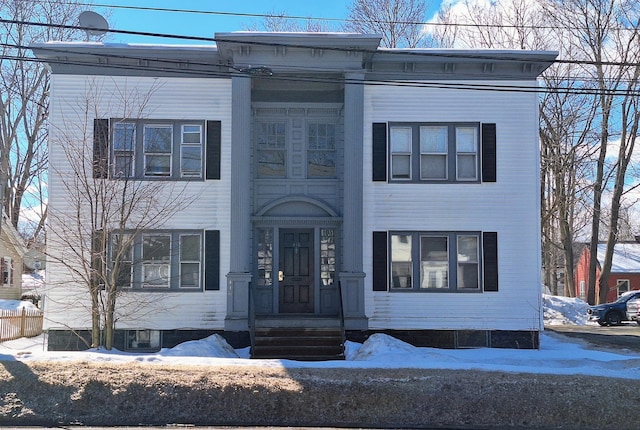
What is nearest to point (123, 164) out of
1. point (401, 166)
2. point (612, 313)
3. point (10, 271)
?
point (401, 166)

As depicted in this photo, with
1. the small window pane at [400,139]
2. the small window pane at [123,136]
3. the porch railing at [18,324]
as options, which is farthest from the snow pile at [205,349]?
the porch railing at [18,324]

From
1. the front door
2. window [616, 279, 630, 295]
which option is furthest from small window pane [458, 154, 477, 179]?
window [616, 279, 630, 295]

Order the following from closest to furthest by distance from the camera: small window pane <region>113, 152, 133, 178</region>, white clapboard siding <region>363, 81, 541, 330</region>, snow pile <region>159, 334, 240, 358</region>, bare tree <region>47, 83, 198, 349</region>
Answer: snow pile <region>159, 334, 240, 358</region> < bare tree <region>47, 83, 198, 349</region> < small window pane <region>113, 152, 133, 178</region> < white clapboard siding <region>363, 81, 541, 330</region>

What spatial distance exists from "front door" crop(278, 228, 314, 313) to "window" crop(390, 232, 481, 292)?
2.08m

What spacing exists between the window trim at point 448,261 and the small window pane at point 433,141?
2037 mm

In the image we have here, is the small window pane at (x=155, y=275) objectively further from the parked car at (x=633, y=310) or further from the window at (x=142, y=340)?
the parked car at (x=633, y=310)

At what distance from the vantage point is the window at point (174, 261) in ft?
52.3

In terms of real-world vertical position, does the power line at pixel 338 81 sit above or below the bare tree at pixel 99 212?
above

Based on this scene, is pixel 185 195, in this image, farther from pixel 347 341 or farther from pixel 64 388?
pixel 64 388

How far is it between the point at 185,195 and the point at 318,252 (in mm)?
3550

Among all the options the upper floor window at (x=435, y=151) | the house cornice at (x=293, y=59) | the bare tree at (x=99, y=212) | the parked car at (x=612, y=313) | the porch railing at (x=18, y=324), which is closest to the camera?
the bare tree at (x=99, y=212)

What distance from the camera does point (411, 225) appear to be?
16297mm

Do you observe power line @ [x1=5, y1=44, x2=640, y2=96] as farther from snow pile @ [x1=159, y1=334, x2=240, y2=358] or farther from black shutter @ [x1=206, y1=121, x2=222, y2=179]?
snow pile @ [x1=159, y1=334, x2=240, y2=358]

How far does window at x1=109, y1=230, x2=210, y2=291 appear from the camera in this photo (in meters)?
16.0
